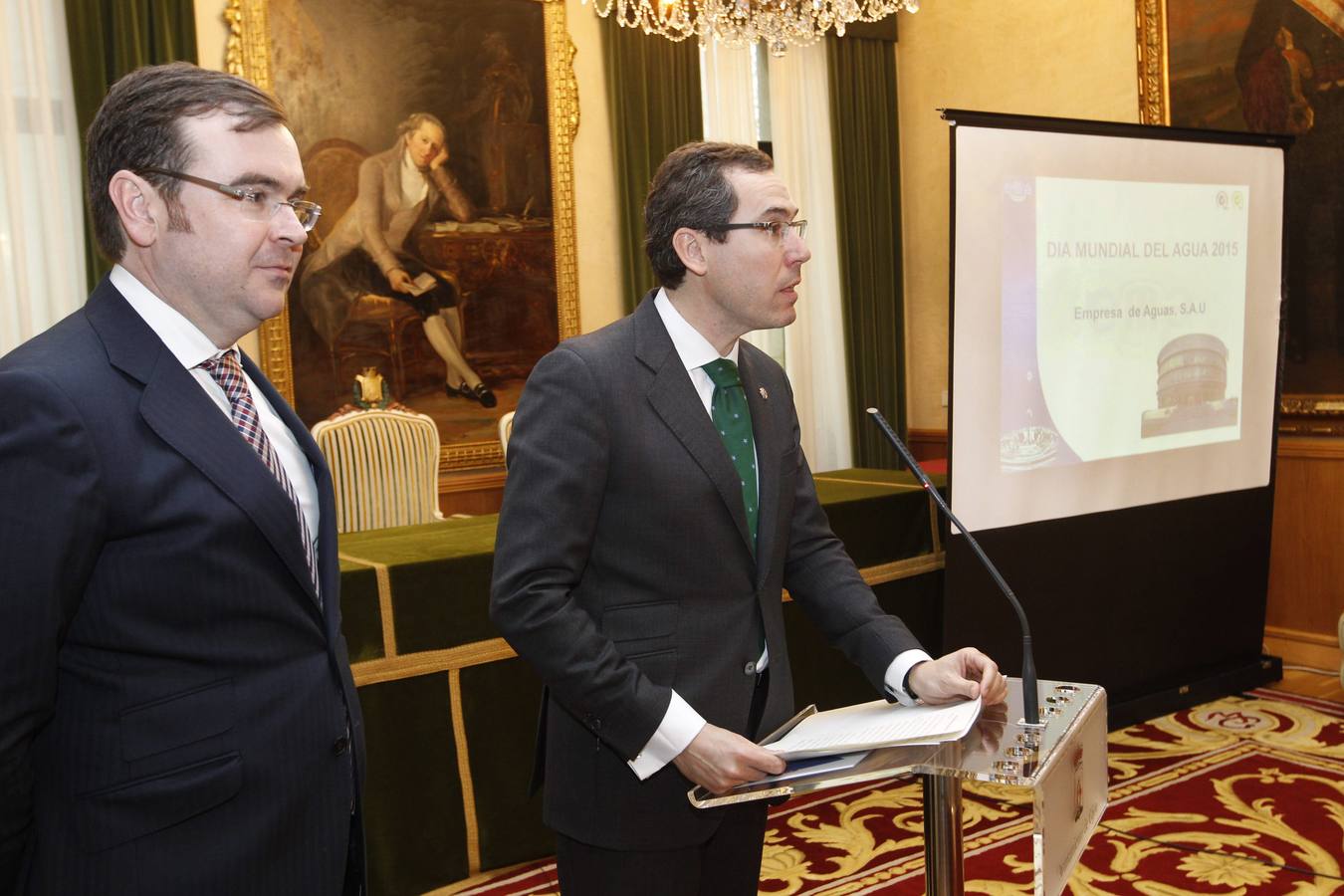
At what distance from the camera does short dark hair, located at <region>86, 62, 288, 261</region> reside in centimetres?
128

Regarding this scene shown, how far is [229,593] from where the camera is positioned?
4.09 ft

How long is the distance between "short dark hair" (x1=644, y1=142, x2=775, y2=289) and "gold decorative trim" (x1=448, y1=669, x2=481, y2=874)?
1801 mm

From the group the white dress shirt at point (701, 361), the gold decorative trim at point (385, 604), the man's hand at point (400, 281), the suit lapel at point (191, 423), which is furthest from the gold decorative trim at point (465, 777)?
the man's hand at point (400, 281)

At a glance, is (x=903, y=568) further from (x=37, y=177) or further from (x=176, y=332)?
(x=37, y=177)

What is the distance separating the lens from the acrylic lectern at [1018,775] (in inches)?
53.1

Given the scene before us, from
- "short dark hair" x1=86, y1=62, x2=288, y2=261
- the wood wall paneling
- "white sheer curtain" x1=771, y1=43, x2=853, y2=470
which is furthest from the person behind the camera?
"white sheer curtain" x1=771, y1=43, x2=853, y2=470

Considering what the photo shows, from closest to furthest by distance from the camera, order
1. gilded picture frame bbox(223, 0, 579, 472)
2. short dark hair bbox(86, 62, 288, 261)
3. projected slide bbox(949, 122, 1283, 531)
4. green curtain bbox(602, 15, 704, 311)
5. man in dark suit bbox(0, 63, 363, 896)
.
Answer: man in dark suit bbox(0, 63, 363, 896) < short dark hair bbox(86, 62, 288, 261) < projected slide bbox(949, 122, 1283, 531) < gilded picture frame bbox(223, 0, 579, 472) < green curtain bbox(602, 15, 704, 311)

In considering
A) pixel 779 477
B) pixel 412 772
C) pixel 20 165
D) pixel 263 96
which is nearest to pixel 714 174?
pixel 779 477

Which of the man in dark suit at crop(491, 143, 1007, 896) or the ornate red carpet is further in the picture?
the ornate red carpet

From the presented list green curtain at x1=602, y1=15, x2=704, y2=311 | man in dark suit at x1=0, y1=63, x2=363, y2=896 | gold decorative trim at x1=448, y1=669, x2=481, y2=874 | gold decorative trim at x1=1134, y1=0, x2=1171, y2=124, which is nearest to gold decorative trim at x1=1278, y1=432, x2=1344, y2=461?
gold decorative trim at x1=1134, y1=0, x2=1171, y2=124

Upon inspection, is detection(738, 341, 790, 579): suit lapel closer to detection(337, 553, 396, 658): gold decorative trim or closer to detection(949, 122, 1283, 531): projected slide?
detection(337, 553, 396, 658): gold decorative trim

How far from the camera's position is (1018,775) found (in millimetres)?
1325

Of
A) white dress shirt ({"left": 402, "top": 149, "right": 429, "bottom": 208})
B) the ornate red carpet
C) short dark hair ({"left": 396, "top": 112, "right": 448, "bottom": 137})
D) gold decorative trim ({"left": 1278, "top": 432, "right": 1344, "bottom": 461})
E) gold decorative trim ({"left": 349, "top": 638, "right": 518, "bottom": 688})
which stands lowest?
the ornate red carpet

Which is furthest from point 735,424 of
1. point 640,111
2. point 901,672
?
point 640,111
